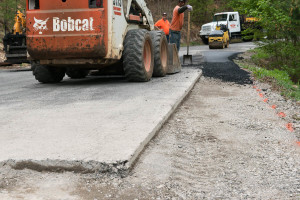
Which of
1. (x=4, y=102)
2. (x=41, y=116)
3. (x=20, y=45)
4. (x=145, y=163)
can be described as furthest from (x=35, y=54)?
(x=20, y=45)

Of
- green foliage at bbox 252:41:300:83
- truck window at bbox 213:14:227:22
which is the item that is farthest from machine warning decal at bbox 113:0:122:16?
truck window at bbox 213:14:227:22

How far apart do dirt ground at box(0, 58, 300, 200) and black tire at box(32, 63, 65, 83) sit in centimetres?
425

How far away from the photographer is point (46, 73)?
Answer: 9078 mm

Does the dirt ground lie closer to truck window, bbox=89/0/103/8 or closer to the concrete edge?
the concrete edge

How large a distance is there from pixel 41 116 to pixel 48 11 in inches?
134

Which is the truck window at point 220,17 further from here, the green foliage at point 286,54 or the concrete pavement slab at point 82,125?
the concrete pavement slab at point 82,125

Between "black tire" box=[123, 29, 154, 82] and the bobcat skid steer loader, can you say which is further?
"black tire" box=[123, 29, 154, 82]

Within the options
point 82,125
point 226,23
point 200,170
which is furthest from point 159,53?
point 226,23

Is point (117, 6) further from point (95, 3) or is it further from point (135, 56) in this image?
point (135, 56)

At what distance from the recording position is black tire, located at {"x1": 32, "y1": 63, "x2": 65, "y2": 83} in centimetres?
902

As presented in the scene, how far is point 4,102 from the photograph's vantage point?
21.1 feet

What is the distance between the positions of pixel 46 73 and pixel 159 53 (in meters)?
2.61

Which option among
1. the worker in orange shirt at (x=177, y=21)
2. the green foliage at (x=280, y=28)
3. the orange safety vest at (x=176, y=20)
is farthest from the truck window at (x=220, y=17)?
the orange safety vest at (x=176, y=20)

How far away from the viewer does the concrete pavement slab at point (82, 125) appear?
333 centimetres
